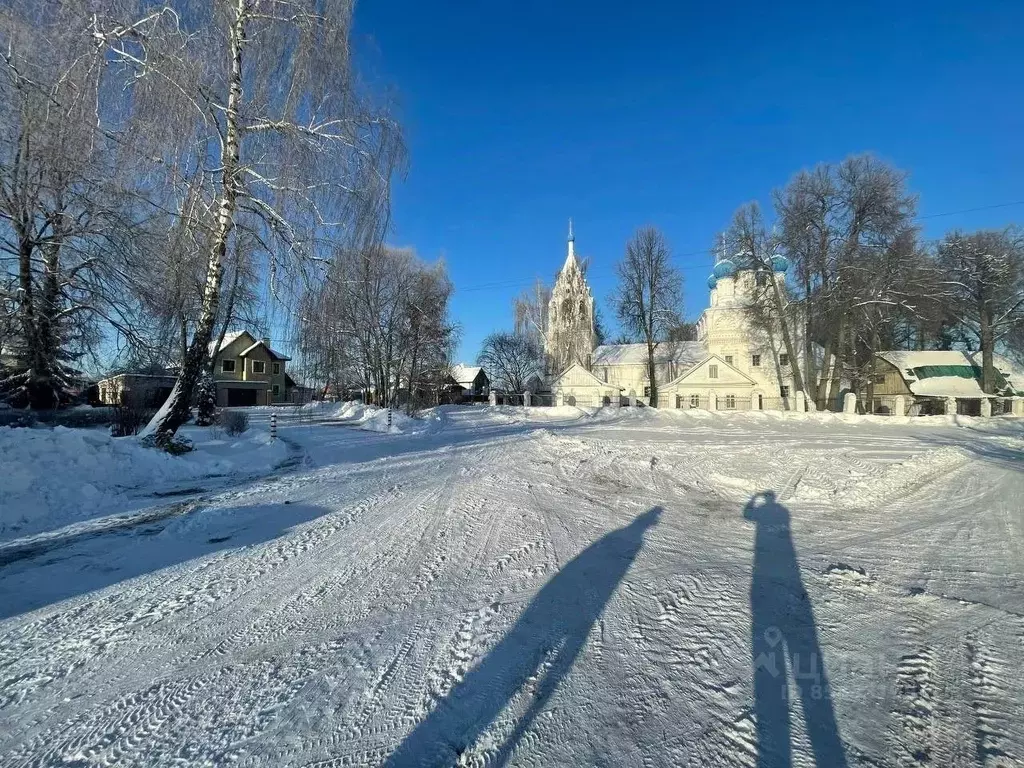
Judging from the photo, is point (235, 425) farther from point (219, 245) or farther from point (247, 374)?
point (247, 374)

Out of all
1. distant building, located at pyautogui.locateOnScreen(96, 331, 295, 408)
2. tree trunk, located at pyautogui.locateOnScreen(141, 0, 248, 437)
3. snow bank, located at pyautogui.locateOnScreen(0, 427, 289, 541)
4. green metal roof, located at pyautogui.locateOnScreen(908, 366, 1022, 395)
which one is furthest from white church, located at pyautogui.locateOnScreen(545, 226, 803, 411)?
snow bank, located at pyautogui.locateOnScreen(0, 427, 289, 541)

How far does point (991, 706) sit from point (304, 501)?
722 centimetres

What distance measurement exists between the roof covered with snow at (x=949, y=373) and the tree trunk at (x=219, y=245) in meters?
43.4

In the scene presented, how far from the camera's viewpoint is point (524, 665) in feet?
10.0

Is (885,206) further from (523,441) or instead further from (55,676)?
(55,676)

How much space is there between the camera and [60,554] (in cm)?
515

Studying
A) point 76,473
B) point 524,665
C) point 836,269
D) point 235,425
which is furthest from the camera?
point 836,269

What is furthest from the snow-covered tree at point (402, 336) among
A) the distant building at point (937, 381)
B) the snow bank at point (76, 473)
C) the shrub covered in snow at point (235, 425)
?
the distant building at point (937, 381)

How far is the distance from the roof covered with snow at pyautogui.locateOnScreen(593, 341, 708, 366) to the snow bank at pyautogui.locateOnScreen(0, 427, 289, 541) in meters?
44.7

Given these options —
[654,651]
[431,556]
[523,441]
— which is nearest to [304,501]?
[431,556]

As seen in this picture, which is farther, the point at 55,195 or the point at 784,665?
the point at 55,195

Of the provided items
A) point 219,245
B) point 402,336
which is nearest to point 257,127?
Result: point 219,245

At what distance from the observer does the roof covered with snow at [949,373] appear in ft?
117

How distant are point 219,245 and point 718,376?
41.2m
